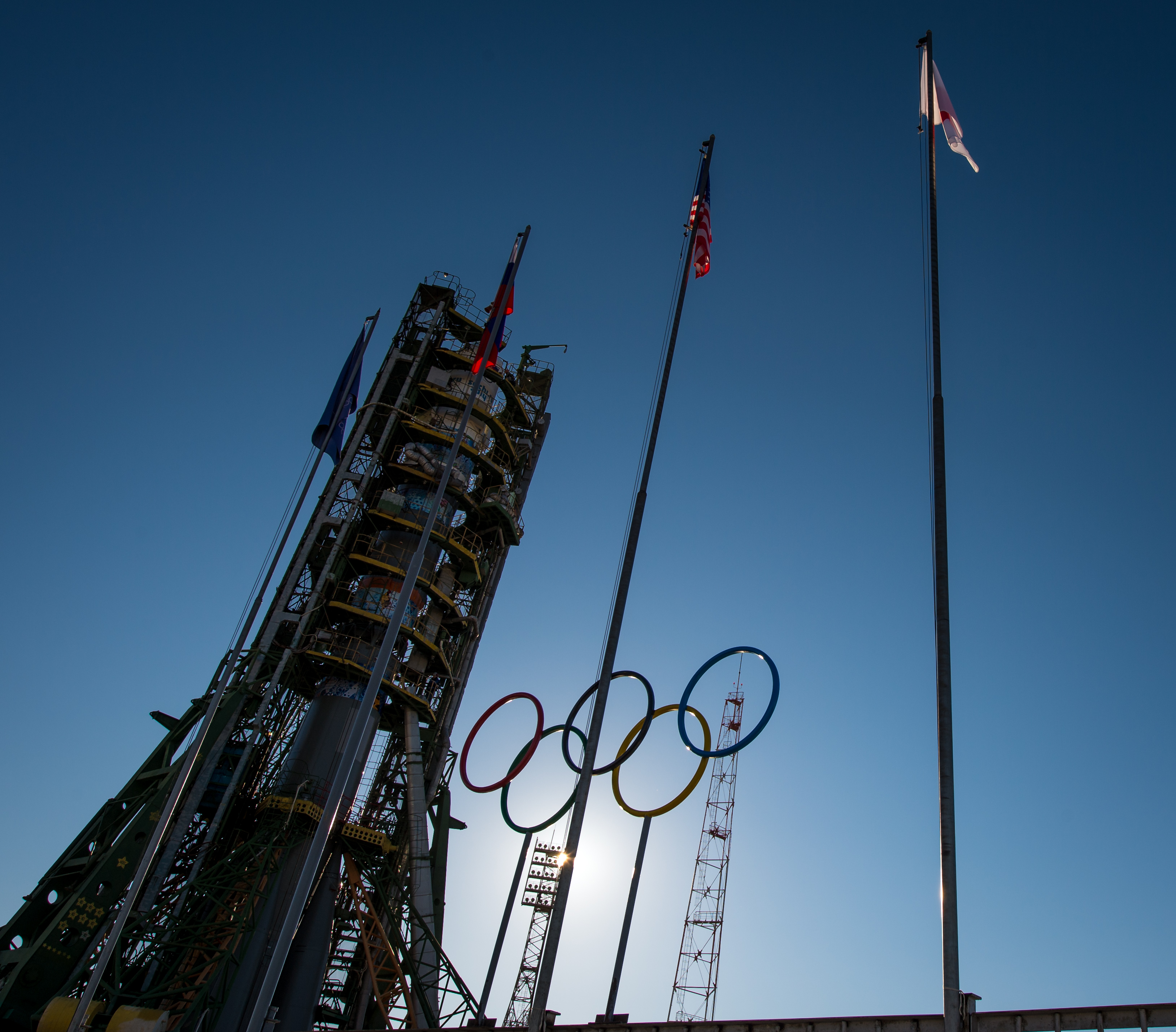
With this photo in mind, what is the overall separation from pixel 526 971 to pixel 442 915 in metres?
34.1

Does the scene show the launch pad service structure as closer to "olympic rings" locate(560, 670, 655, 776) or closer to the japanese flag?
"olympic rings" locate(560, 670, 655, 776)

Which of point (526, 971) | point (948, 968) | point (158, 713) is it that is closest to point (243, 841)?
point (158, 713)

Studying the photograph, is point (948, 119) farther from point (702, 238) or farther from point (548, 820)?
point (548, 820)

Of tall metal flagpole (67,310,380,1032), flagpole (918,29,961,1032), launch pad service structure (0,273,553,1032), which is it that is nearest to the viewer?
flagpole (918,29,961,1032)

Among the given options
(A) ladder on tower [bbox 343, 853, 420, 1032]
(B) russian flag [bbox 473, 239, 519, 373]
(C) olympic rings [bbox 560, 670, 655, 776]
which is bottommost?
(A) ladder on tower [bbox 343, 853, 420, 1032]

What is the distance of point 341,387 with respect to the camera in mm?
35156

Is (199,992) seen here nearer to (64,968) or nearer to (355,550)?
(64,968)

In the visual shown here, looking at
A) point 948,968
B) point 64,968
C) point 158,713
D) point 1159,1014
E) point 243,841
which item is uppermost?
point 158,713

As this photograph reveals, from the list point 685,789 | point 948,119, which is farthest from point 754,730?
point 948,119

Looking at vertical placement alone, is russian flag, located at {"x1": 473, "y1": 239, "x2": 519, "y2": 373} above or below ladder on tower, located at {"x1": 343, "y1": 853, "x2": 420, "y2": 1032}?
above

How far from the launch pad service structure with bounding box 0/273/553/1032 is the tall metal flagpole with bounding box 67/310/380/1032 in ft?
3.15

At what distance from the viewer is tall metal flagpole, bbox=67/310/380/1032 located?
85.1ft

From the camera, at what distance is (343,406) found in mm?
34969

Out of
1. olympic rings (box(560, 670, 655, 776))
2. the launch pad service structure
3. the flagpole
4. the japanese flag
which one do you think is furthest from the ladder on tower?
the japanese flag
